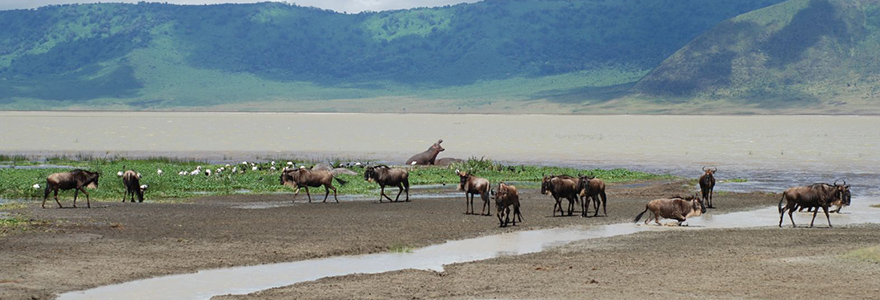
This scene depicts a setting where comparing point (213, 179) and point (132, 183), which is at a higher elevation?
point (132, 183)

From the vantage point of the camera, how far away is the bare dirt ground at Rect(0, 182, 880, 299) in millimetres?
16672

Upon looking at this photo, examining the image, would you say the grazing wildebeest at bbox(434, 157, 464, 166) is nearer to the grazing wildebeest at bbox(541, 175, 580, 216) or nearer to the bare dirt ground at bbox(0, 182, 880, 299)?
the bare dirt ground at bbox(0, 182, 880, 299)

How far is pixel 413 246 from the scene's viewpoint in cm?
2198

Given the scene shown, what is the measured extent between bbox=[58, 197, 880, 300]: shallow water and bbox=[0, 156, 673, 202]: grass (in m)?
11.1

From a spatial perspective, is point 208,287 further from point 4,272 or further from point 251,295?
point 4,272

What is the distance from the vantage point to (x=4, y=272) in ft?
57.7

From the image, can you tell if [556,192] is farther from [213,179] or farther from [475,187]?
[213,179]

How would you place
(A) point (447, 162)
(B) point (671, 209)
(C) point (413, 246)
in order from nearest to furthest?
Answer: (C) point (413, 246)
(B) point (671, 209)
(A) point (447, 162)

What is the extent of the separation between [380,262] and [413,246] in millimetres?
1955

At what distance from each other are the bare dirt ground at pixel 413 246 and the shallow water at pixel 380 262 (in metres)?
0.44

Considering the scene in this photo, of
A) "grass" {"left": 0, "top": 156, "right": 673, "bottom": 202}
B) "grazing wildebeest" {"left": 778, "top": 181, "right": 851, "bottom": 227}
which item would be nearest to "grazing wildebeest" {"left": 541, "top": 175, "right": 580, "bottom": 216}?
"grazing wildebeest" {"left": 778, "top": 181, "right": 851, "bottom": 227}

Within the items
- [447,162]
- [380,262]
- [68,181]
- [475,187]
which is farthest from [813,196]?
[447,162]

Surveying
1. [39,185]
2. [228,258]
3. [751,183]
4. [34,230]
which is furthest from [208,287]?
[751,183]

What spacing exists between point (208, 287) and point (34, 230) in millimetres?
6476
